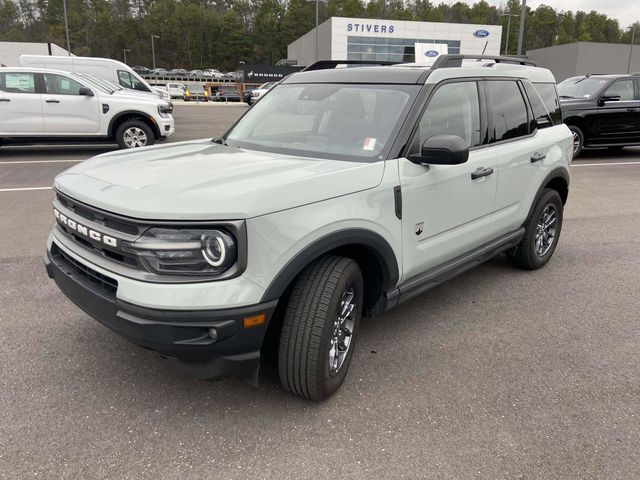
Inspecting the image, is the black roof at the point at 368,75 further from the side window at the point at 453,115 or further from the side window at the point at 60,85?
the side window at the point at 60,85

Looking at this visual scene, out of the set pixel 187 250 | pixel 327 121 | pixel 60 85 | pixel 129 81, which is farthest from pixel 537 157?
pixel 129 81

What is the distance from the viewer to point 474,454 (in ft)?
8.01

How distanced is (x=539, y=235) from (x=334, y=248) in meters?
2.92

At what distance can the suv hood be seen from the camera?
223 cm

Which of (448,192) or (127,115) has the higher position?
(127,115)

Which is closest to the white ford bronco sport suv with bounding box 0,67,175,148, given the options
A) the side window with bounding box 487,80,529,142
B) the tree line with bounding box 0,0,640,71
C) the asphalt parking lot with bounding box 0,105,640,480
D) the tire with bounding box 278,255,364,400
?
the asphalt parking lot with bounding box 0,105,640,480

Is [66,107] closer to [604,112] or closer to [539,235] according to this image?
[539,235]

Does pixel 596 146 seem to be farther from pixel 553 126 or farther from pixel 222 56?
pixel 222 56

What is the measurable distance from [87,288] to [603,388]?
2.86 metres

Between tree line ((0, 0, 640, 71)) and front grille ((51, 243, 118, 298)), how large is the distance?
11881 cm

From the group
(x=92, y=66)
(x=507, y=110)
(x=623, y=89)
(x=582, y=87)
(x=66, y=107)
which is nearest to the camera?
(x=507, y=110)

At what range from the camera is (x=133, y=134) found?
11297 millimetres

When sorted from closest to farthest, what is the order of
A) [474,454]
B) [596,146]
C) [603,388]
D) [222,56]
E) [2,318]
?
1. [474,454]
2. [603,388]
3. [2,318]
4. [596,146]
5. [222,56]

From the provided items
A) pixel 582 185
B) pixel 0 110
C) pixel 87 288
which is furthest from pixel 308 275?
pixel 0 110
